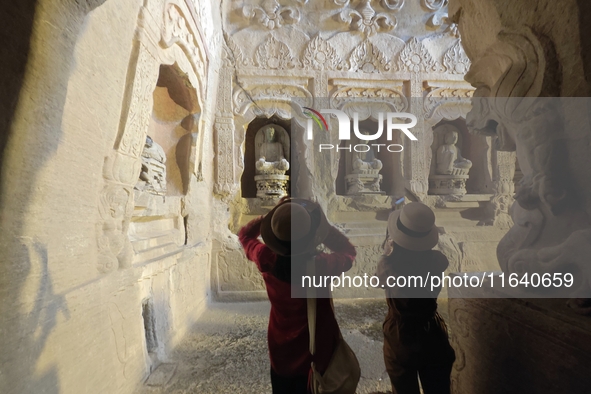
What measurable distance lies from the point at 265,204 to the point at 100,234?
347 cm

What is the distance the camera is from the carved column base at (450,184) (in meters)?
5.62

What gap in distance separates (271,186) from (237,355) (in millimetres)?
2945

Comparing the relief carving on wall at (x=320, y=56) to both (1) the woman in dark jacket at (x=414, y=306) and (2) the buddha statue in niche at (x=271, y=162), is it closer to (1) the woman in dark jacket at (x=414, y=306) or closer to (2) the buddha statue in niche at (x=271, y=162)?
(2) the buddha statue in niche at (x=271, y=162)

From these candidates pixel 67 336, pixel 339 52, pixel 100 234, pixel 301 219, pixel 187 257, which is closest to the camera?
pixel 301 219

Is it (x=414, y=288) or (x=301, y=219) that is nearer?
(x=301, y=219)

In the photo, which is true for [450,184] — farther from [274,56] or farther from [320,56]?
[274,56]

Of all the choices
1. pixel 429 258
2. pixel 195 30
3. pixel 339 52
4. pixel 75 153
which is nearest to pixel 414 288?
pixel 429 258

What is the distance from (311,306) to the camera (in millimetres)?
1291

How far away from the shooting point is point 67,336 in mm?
1584

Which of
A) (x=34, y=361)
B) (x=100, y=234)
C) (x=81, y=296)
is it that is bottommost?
(x=34, y=361)

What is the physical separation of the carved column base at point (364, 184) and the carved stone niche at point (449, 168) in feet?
3.95

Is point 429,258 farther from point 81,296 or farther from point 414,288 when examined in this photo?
point 81,296

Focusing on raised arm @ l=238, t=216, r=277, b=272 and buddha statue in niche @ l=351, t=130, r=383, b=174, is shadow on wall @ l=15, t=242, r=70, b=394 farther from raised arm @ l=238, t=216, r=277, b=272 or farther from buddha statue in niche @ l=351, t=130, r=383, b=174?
buddha statue in niche @ l=351, t=130, r=383, b=174

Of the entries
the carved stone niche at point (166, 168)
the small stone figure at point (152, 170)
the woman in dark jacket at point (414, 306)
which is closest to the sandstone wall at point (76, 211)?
the carved stone niche at point (166, 168)
